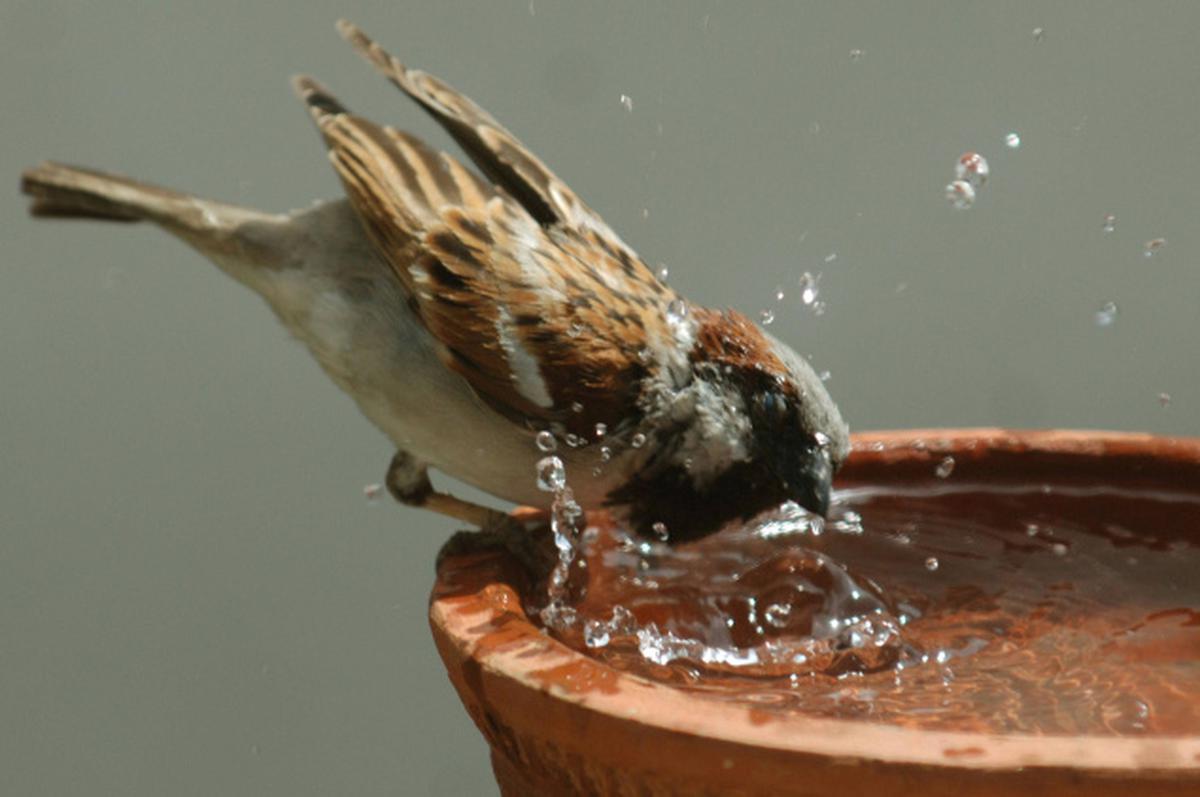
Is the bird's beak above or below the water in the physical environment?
above

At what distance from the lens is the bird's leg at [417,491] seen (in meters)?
2.58

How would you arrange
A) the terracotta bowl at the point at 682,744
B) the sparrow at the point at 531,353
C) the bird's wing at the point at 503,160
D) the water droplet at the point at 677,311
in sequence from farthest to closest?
the bird's wing at the point at 503,160 → the water droplet at the point at 677,311 → the sparrow at the point at 531,353 → the terracotta bowl at the point at 682,744

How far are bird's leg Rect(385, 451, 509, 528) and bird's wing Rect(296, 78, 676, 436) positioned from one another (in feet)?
1.24

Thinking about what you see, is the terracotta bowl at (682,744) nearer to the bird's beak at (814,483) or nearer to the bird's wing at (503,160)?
the bird's beak at (814,483)

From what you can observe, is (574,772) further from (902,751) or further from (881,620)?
(881,620)

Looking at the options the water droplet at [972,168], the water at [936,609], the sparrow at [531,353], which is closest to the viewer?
the water at [936,609]

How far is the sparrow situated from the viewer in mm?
2215

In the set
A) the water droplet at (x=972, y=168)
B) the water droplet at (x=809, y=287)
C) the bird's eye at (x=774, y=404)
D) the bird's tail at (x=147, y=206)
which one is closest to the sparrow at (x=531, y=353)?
the bird's eye at (x=774, y=404)

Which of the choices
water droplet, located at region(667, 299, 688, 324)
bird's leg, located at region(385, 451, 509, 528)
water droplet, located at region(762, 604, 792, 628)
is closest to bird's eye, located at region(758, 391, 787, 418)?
water droplet, located at region(667, 299, 688, 324)

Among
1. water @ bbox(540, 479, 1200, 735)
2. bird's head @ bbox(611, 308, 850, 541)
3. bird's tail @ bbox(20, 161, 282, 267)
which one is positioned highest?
bird's tail @ bbox(20, 161, 282, 267)

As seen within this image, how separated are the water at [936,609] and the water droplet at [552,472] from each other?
17 centimetres

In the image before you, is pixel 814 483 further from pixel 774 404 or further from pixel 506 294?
pixel 506 294

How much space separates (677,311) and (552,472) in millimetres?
326

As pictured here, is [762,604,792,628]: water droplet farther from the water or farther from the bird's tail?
the bird's tail
